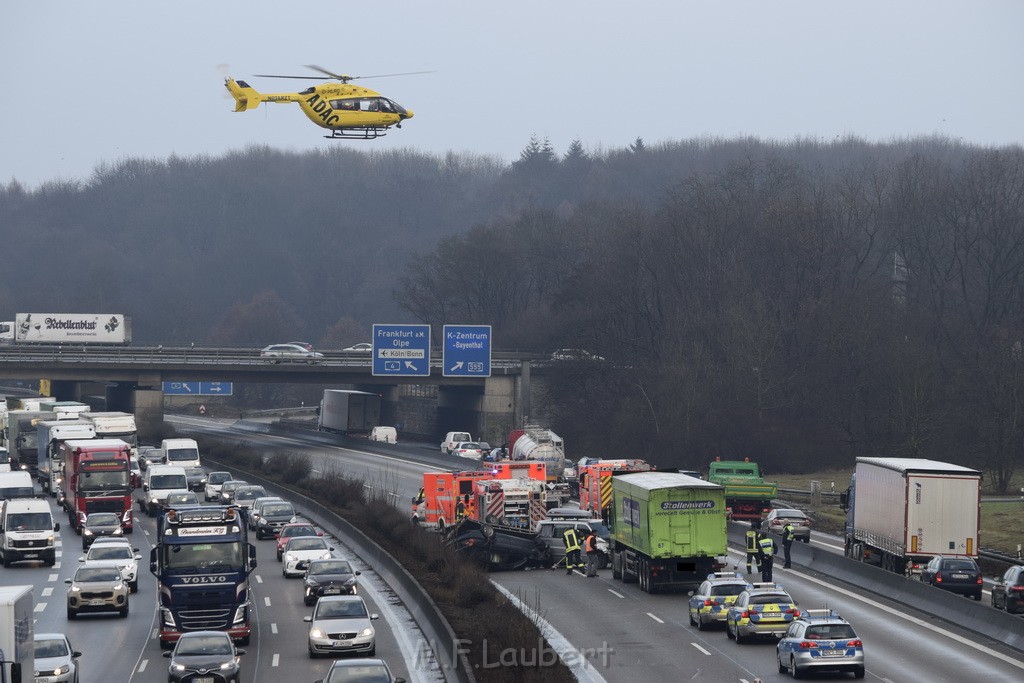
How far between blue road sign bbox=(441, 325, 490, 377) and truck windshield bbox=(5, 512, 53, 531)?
42551 millimetres

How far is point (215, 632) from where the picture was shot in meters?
28.3

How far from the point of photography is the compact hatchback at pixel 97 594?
37.0m

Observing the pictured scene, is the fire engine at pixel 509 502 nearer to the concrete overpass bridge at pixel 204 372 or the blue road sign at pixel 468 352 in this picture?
the blue road sign at pixel 468 352

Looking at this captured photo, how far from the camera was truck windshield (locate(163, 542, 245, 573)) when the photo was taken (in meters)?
32.1

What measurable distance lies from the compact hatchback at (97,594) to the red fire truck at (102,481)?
1644 cm

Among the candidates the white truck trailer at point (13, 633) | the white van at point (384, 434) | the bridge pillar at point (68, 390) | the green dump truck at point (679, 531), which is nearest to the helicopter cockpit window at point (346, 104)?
the green dump truck at point (679, 531)

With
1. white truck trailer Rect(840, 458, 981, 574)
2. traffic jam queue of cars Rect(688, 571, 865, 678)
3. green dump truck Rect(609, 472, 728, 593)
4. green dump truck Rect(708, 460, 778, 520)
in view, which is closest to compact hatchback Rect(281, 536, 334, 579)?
green dump truck Rect(609, 472, 728, 593)

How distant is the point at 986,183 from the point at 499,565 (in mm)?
74363

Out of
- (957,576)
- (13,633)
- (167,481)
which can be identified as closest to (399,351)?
(167,481)

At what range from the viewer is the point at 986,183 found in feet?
356

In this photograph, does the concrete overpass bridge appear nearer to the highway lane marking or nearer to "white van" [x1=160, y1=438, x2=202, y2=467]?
"white van" [x1=160, y1=438, x2=202, y2=467]

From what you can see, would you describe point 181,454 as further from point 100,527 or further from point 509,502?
point 509,502

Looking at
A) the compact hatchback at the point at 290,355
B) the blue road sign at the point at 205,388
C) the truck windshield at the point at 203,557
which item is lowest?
the truck windshield at the point at 203,557

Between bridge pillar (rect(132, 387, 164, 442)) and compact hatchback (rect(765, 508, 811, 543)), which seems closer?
compact hatchback (rect(765, 508, 811, 543))
